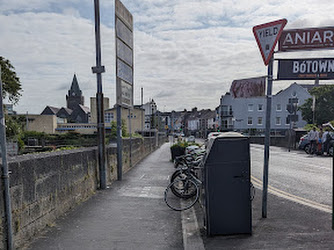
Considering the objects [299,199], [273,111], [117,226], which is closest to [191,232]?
[117,226]

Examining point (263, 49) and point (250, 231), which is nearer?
point (250, 231)

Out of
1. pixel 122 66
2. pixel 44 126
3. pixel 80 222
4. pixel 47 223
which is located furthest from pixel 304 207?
pixel 44 126

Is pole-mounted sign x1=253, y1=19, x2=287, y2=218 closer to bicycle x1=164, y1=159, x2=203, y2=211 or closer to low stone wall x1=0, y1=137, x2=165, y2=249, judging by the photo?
bicycle x1=164, y1=159, x2=203, y2=211

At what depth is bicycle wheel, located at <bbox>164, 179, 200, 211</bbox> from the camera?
21.0ft

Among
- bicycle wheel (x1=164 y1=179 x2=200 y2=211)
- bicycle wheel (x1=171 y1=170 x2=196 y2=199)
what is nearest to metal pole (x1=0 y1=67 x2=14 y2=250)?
bicycle wheel (x1=164 y1=179 x2=200 y2=211)

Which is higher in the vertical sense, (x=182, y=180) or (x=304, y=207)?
(x=182, y=180)

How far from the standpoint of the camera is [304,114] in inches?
2119

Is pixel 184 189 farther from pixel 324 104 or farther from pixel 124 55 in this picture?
pixel 324 104

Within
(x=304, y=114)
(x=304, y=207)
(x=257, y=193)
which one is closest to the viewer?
(x=304, y=207)

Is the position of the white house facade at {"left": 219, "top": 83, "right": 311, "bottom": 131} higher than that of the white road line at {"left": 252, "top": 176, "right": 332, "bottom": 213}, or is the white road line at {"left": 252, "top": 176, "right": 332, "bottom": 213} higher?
the white house facade at {"left": 219, "top": 83, "right": 311, "bottom": 131}

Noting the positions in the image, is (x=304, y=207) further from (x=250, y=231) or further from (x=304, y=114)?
(x=304, y=114)

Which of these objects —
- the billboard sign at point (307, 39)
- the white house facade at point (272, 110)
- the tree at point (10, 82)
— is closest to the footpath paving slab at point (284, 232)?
the billboard sign at point (307, 39)

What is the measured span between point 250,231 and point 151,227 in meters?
1.54

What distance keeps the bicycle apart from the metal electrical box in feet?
6.14
